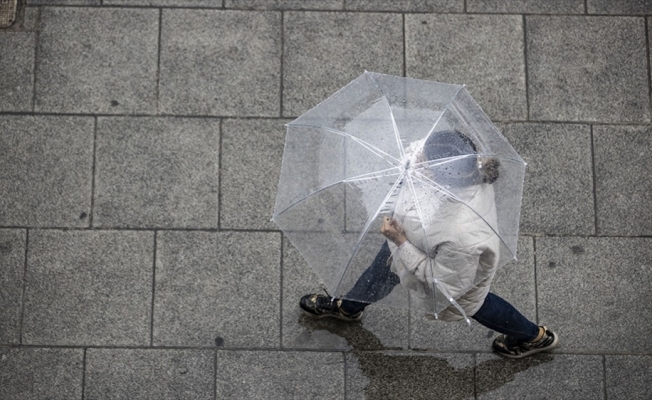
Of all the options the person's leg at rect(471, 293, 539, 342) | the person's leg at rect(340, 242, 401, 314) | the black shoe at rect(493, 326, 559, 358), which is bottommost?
the black shoe at rect(493, 326, 559, 358)

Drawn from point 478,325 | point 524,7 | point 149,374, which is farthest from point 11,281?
point 524,7

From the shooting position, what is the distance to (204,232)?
5.89 m

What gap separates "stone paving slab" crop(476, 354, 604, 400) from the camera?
5.72 m

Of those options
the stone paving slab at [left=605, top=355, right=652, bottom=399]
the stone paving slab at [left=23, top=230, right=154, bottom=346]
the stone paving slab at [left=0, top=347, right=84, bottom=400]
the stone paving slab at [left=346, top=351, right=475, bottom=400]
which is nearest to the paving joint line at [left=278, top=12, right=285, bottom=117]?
the stone paving slab at [left=23, top=230, right=154, bottom=346]

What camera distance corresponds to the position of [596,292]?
232 inches

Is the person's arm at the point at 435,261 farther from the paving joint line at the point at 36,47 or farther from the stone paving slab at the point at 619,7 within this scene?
the paving joint line at the point at 36,47

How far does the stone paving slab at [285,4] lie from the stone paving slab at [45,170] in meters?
1.45

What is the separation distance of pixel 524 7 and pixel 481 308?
2579 millimetres

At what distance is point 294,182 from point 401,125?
69 centimetres

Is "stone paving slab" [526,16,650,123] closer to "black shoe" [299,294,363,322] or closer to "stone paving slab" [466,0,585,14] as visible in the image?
"stone paving slab" [466,0,585,14]

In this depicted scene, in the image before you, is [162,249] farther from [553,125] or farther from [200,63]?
[553,125]

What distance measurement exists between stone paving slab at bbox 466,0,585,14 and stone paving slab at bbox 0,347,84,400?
3.99m

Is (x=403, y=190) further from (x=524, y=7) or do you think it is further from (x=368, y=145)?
(x=524, y=7)

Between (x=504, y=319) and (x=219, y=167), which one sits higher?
(x=219, y=167)
